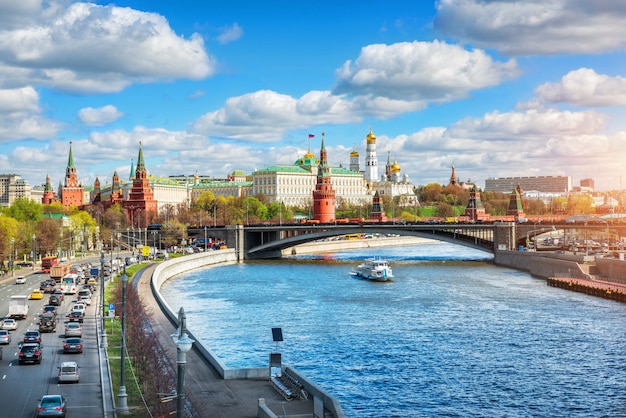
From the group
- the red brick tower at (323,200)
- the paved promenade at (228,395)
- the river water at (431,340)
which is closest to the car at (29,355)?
the paved promenade at (228,395)

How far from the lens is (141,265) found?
78812mm

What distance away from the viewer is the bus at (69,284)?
5611 cm

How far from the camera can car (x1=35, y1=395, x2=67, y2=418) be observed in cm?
2312

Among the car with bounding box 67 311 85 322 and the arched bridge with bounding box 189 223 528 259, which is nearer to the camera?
the car with bounding box 67 311 85 322

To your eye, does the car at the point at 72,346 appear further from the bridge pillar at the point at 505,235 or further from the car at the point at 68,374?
the bridge pillar at the point at 505,235

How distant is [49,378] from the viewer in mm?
28891

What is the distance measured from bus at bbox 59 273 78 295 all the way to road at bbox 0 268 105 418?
13.3 meters

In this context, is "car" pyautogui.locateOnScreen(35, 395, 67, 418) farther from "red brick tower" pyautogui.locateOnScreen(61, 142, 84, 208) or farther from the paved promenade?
"red brick tower" pyautogui.locateOnScreen(61, 142, 84, 208)

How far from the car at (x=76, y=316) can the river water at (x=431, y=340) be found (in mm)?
5463

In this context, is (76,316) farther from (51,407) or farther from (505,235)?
(505,235)

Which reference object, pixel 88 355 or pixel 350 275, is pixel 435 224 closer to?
pixel 350 275

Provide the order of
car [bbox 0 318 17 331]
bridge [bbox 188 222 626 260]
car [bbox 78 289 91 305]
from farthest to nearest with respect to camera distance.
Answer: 1. bridge [bbox 188 222 626 260]
2. car [bbox 78 289 91 305]
3. car [bbox 0 318 17 331]

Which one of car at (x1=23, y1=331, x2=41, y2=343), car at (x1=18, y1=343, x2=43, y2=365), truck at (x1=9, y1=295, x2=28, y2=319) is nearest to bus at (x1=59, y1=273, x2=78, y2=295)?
truck at (x1=9, y1=295, x2=28, y2=319)

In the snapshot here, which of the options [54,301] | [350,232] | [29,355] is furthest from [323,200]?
[29,355]
